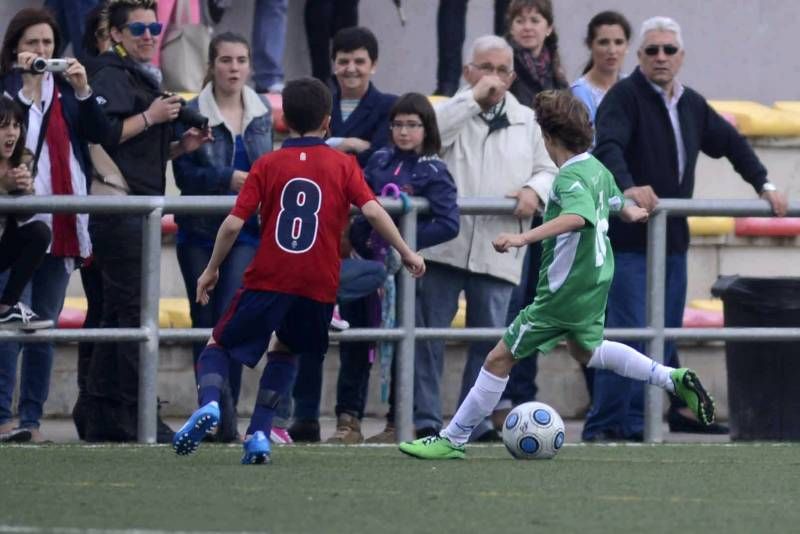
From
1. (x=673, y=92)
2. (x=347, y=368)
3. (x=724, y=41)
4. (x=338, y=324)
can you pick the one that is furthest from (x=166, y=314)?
(x=724, y=41)

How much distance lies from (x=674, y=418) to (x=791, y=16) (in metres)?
5.05

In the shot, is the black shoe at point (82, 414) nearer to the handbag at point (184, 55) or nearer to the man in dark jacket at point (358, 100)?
the man in dark jacket at point (358, 100)

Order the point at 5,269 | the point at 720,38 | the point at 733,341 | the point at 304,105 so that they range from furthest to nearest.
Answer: the point at 720,38 → the point at 733,341 → the point at 5,269 → the point at 304,105

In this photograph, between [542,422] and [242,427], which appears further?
[242,427]

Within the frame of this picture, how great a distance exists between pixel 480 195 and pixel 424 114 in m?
0.63

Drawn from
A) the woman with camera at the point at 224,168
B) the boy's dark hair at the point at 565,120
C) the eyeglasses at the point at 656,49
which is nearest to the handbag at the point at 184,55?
the woman with camera at the point at 224,168

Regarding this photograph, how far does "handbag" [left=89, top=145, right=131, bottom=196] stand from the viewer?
32.9 feet

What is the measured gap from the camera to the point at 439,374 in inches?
406

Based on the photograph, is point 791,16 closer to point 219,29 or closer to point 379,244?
point 219,29

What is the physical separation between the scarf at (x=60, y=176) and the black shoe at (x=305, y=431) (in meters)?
1.37

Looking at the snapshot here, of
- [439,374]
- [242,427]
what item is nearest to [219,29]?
[242,427]

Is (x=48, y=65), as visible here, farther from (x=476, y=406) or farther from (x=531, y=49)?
(x=531, y=49)

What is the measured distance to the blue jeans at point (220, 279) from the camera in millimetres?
9938

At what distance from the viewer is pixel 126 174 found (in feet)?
33.0
